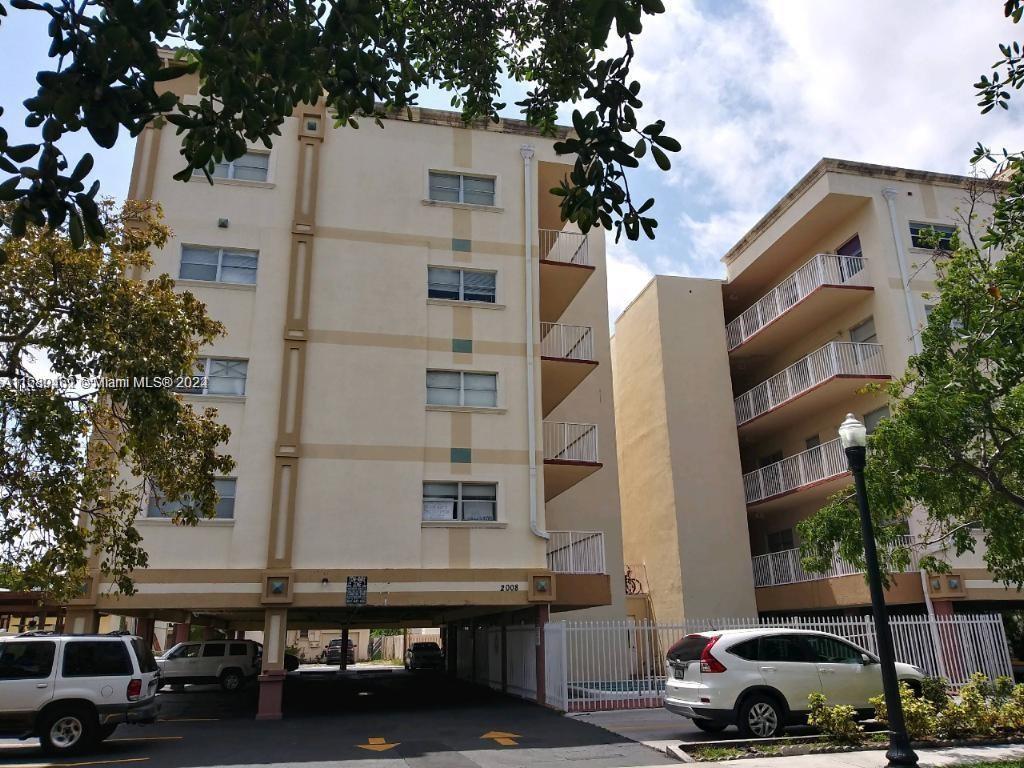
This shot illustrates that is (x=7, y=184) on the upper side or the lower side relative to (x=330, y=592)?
upper

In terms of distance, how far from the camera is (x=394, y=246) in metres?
19.8

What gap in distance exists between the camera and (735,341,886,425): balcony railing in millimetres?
22766

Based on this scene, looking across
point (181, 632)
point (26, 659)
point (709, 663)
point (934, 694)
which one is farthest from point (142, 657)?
point (181, 632)

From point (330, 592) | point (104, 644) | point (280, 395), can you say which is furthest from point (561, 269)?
point (104, 644)

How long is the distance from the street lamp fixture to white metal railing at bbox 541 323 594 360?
445 inches

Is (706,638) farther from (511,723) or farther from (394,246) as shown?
(394,246)

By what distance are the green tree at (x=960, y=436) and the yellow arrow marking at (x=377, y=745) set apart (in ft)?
25.6

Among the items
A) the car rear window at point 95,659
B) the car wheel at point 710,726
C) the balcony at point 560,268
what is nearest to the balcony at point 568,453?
the balcony at point 560,268

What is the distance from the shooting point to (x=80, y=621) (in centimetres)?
1600

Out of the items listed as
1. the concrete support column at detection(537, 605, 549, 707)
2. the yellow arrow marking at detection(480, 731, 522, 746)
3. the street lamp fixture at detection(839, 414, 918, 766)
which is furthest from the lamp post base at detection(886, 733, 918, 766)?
the concrete support column at detection(537, 605, 549, 707)

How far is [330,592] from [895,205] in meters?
19.4

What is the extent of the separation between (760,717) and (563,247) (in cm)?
1439

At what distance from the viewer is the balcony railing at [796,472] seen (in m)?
22.7

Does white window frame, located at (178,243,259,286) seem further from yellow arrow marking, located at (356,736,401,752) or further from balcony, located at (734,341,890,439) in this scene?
balcony, located at (734,341,890,439)
